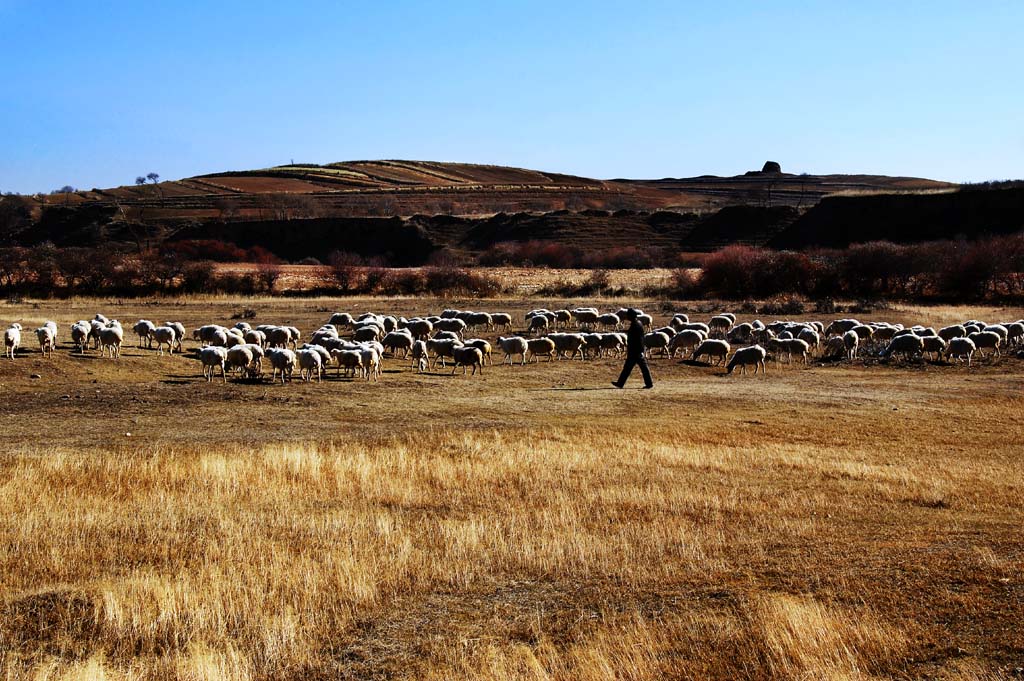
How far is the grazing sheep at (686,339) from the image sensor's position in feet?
93.2

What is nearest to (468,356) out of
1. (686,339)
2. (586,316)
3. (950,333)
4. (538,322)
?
(686,339)

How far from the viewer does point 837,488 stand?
1194 centimetres

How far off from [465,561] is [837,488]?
554cm

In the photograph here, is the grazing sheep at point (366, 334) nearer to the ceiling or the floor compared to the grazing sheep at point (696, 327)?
nearer to the floor

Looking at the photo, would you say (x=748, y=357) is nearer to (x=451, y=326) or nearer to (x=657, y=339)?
(x=657, y=339)

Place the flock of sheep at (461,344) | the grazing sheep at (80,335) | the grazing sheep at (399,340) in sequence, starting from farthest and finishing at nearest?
the grazing sheep at (399,340) < the grazing sheep at (80,335) < the flock of sheep at (461,344)

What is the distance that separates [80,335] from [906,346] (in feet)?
78.3

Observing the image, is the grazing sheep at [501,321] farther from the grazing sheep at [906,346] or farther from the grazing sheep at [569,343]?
the grazing sheep at [906,346]

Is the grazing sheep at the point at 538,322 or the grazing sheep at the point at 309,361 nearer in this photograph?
the grazing sheep at the point at 309,361

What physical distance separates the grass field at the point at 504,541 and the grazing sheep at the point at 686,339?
373 inches

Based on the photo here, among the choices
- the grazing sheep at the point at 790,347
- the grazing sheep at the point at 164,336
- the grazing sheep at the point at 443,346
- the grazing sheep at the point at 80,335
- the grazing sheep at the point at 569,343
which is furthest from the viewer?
the grazing sheep at the point at 569,343

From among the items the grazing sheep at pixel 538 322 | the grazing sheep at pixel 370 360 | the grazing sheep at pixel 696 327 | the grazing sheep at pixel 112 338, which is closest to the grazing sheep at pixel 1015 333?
the grazing sheep at pixel 696 327

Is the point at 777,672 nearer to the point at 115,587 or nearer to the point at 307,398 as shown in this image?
the point at 115,587

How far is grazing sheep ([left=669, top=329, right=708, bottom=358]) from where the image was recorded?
2842cm
